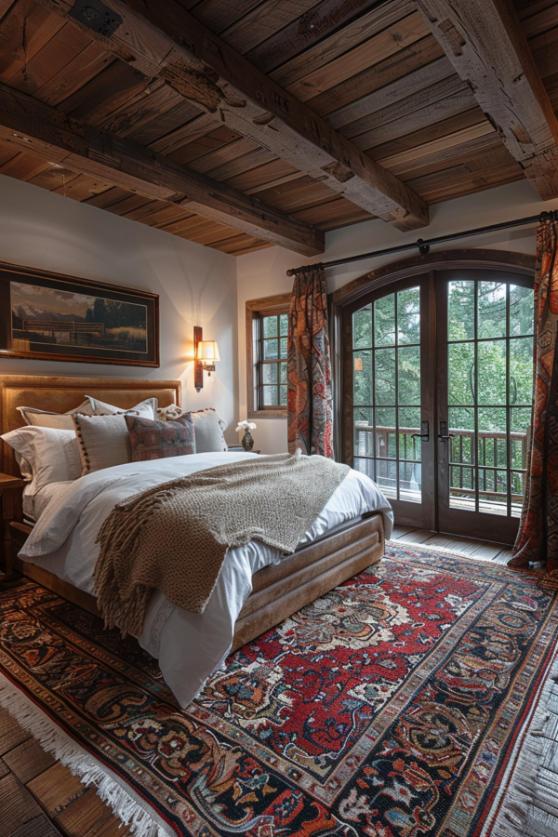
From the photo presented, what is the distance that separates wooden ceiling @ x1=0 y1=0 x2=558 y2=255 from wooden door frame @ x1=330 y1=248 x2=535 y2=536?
1.37 ft

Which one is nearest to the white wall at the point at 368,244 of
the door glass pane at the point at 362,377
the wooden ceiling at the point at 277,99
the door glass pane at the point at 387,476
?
the wooden ceiling at the point at 277,99

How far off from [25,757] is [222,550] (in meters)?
0.92

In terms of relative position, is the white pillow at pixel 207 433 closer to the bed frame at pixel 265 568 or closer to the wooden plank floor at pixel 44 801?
the bed frame at pixel 265 568

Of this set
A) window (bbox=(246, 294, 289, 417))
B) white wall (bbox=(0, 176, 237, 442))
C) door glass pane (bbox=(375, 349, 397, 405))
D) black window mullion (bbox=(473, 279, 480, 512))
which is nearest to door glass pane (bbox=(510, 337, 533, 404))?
black window mullion (bbox=(473, 279, 480, 512))

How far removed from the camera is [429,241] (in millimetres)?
3811

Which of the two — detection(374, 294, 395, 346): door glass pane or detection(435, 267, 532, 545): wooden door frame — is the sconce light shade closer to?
detection(374, 294, 395, 346): door glass pane

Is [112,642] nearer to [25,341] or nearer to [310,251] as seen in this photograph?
[25,341]

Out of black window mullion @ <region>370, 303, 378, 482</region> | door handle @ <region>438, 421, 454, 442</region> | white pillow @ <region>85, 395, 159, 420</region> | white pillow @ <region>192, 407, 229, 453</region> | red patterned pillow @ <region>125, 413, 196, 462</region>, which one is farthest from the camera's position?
black window mullion @ <region>370, 303, 378, 482</region>

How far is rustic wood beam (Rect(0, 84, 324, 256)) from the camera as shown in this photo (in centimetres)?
253

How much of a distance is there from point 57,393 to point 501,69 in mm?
3264

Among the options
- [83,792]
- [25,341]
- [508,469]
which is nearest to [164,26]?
[25,341]

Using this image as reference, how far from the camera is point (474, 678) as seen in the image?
200 centimetres

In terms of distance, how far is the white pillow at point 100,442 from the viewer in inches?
115

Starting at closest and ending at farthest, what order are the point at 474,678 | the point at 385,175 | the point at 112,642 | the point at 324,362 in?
the point at 474,678 → the point at 112,642 → the point at 385,175 → the point at 324,362
